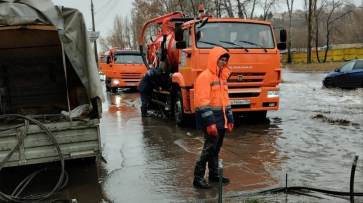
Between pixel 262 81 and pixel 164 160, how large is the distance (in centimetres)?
380

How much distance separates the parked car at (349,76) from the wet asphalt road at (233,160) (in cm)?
688

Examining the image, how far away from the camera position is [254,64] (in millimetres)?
8562

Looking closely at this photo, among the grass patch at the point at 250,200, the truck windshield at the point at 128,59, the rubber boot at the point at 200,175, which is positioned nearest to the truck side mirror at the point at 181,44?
→ the rubber boot at the point at 200,175

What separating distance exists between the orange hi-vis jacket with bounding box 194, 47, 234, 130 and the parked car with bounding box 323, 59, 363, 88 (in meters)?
13.7

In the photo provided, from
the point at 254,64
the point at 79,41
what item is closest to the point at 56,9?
the point at 79,41

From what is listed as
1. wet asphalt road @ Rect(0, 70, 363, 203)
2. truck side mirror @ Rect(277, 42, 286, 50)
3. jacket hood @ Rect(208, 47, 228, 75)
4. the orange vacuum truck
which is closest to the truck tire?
wet asphalt road @ Rect(0, 70, 363, 203)

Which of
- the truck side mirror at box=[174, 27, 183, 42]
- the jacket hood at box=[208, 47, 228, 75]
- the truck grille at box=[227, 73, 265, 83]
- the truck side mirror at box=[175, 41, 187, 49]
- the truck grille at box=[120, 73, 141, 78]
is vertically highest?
the truck side mirror at box=[174, 27, 183, 42]

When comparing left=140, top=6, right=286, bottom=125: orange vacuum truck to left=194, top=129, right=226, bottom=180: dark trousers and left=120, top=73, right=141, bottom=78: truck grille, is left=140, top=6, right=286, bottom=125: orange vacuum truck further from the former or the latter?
left=120, top=73, right=141, bottom=78: truck grille

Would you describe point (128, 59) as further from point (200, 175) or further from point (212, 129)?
point (212, 129)

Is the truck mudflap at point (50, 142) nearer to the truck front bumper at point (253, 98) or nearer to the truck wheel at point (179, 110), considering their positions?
the truck wheel at point (179, 110)

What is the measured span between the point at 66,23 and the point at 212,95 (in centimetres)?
227

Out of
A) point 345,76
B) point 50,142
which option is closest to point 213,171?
point 50,142

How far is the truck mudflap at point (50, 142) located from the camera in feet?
14.7

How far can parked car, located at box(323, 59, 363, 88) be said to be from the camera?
16.2 meters
